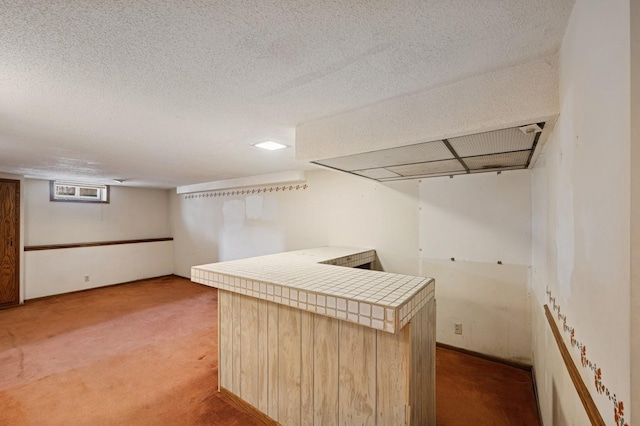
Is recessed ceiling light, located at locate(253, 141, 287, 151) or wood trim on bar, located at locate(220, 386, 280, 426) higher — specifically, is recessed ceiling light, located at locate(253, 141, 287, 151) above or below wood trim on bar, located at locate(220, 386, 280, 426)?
above

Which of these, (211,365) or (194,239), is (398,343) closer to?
(211,365)

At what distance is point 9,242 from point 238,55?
17.8 ft

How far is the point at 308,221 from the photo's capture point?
13.0 ft

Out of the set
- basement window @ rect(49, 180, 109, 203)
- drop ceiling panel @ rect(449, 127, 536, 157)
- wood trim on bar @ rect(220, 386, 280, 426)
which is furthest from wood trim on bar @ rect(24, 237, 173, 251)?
drop ceiling panel @ rect(449, 127, 536, 157)

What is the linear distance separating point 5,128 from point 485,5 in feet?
10.0

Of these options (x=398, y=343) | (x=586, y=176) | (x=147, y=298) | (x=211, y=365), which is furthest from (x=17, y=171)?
(x=586, y=176)

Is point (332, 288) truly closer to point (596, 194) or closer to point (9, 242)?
point (596, 194)

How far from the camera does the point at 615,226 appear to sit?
0.61m

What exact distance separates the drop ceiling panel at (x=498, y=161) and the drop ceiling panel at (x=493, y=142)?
15cm

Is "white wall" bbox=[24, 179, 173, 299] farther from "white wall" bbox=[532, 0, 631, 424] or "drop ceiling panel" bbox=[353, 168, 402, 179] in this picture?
"white wall" bbox=[532, 0, 631, 424]

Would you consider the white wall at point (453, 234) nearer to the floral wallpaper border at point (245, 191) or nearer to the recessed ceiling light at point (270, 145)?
the floral wallpaper border at point (245, 191)

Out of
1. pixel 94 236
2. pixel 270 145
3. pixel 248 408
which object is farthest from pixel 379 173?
pixel 94 236

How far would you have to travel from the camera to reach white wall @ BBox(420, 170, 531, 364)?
7.98ft

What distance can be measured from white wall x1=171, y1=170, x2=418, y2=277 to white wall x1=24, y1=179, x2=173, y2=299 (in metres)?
0.48
